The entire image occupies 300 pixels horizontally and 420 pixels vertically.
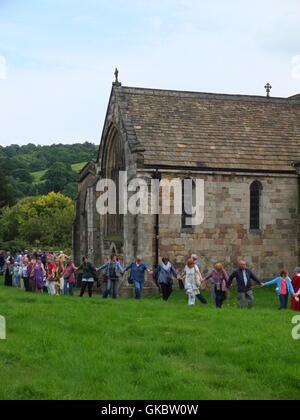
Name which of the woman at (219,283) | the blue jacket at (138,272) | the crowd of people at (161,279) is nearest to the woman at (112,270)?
the crowd of people at (161,279)

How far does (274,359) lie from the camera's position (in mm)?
11867

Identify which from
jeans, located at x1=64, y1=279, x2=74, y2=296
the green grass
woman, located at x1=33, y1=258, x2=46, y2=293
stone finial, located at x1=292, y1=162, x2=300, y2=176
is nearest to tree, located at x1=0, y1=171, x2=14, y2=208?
the green grass

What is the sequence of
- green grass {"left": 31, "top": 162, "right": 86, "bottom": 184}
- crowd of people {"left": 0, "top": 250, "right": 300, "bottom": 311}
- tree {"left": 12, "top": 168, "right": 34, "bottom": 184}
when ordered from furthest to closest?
green grass {"left": 31, "top": 162, "right": 86, "bottom": 184}, tree {"left": 12, "top": 168, "right": 34, "bottom": 184}, crowd of people {"left": 0, "top": 250, "right": 300, "bottom": 311}

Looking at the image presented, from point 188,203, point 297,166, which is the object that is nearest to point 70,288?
point 188,203

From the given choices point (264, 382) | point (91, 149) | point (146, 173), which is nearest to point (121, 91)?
point (146, 173)

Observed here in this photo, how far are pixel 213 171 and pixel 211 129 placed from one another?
8.85ft

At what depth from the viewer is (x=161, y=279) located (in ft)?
74.3

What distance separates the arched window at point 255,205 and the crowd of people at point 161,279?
4.36 metres

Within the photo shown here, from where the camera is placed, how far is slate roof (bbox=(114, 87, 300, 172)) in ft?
93.9

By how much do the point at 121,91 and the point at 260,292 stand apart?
11.1 m

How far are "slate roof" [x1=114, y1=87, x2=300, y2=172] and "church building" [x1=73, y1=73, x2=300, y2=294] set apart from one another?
46 mm

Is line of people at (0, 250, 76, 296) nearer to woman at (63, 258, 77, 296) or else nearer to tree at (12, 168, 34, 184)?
woman at (63, 258, 77, 296)
